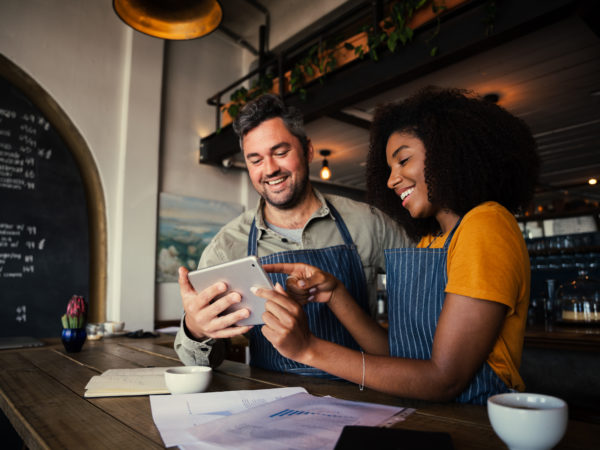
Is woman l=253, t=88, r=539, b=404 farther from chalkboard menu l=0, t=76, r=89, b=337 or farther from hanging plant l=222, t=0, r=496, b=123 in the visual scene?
chalkboard menu l=0, t=76, r=89, b=337

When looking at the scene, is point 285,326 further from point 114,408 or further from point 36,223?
point 36,223

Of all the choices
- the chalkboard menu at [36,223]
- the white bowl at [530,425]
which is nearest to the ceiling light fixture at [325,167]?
the chalkboard menu at [36,223]

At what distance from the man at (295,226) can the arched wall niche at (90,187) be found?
2817 millimetres

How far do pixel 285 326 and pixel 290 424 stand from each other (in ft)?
0.77

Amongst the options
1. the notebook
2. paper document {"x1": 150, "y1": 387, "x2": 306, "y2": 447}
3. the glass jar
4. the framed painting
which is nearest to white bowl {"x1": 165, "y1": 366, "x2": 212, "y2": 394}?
paper document {"x1": 150, "y1": 387, "x2": 306, "y2": 447}

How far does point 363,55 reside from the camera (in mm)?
3215

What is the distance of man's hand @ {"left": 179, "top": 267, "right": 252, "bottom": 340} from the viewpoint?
1.11m

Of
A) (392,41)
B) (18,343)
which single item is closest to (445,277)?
(18,343)

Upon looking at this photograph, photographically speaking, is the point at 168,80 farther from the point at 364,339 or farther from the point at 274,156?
the point at 364,339

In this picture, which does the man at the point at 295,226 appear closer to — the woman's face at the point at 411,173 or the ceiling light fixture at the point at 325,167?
the woman's face at the point at 411,173

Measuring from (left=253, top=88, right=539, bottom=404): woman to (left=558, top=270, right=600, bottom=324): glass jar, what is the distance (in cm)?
193

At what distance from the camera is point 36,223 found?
376cm

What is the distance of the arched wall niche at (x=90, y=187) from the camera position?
3.93 meters

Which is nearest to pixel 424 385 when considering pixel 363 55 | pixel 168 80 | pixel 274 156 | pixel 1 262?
pixel 274 156
